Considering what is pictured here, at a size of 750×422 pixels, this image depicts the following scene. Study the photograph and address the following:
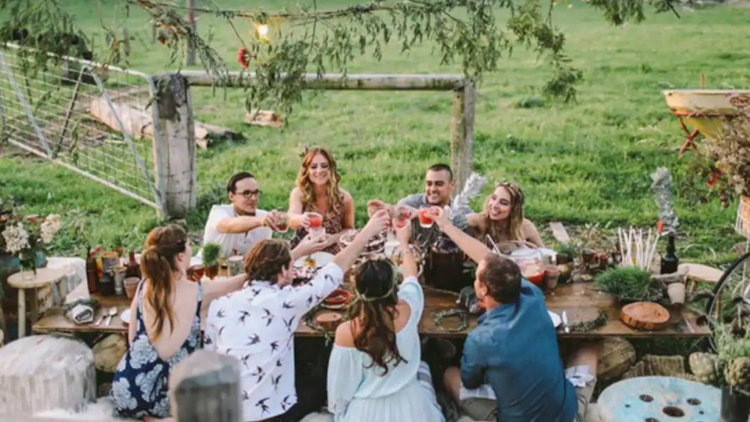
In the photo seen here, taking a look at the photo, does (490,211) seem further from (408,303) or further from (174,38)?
(174,38)

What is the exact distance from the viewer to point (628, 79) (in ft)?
47.3

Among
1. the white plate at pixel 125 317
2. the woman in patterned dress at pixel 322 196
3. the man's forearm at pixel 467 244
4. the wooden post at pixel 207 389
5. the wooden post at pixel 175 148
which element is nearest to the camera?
the wooden post at pixel 207 389

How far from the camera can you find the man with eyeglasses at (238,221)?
614 cm

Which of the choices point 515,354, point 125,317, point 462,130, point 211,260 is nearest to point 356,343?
point 515,354

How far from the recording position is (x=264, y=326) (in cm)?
445

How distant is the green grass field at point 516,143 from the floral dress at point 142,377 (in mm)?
3627

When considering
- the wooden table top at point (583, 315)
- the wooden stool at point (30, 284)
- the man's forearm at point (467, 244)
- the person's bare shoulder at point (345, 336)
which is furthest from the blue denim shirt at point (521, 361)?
the wooden stool at point (30, 284)

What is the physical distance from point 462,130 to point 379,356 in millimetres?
4366

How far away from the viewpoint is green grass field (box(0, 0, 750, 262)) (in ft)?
30.2

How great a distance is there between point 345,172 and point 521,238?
4.77 m

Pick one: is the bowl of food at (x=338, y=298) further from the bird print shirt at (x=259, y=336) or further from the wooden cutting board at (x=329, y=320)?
the bird print shirt at (x=259, y=336)

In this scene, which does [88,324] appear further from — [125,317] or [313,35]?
[313,35]

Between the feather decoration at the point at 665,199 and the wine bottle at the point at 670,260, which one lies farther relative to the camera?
the feather decoration at the point at 665,199

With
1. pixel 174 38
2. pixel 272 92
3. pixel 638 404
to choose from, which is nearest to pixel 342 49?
pixel 272 92
